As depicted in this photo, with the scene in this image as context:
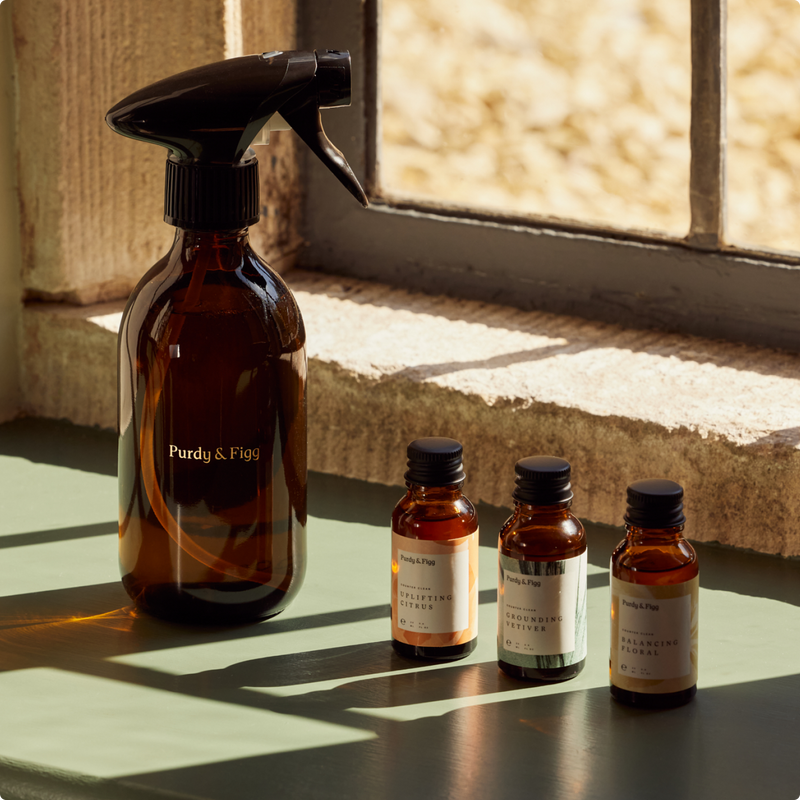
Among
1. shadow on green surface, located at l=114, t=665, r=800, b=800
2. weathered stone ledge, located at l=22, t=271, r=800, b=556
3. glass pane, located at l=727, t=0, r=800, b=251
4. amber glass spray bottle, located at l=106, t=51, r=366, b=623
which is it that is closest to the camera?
shadow on green surface, located at l=114, t=665, r=800, b=800

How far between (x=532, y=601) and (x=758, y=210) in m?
0.53

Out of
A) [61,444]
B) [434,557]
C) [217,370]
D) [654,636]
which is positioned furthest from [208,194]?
[61,444]

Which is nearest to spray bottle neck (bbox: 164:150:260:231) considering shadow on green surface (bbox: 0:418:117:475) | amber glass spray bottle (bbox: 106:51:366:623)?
amber glass spray bottle (bbox: 106:51:366:623)

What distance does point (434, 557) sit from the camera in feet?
2.61

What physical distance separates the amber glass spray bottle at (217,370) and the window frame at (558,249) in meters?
0.45

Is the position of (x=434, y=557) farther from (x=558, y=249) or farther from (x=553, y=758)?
(x=558, y=249)

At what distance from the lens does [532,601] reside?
0.77m

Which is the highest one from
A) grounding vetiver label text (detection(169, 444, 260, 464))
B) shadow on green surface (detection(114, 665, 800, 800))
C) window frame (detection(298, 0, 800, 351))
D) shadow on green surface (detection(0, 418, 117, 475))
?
window frame (detection(298, 0, 800, 351))

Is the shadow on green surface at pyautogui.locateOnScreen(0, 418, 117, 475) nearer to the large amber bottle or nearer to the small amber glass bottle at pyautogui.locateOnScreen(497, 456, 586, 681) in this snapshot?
the large amber bottle

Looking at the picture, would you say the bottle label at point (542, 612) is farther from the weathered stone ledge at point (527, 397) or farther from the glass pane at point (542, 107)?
the glass pane at point (542, 107)

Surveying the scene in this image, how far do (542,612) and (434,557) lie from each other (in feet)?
0.24

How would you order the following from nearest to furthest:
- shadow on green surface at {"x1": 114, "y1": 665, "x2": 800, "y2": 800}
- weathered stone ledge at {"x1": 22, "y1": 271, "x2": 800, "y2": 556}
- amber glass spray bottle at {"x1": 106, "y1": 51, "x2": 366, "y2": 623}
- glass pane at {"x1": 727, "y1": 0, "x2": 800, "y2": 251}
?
shadow on green surface at {"x1": 114, "y1": 665, "x2": 800, "y2": 800}, amber glass spray bottle at {"x1": 106, "y1": 51, "x2": 366, "y2": 623}, weathered stone ledge at {"x1": 22, "y1": 271, "x2": 800, "y2": 556}, glass pane at {"x1": 727, "y1": 0, "x2": 800, "y2": 251}

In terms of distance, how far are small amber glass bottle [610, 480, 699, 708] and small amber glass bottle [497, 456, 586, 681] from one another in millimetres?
32

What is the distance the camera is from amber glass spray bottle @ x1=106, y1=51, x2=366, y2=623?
2.57 feet
